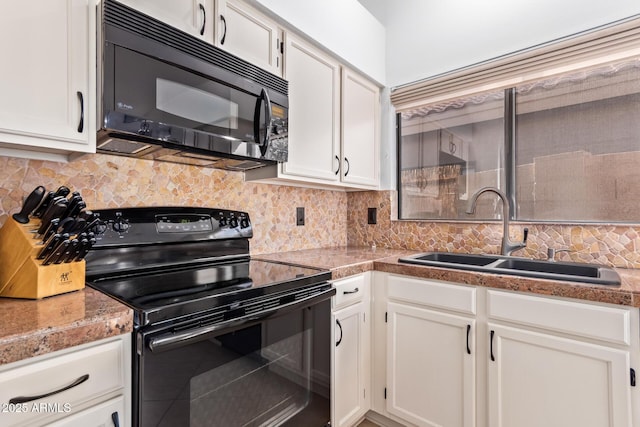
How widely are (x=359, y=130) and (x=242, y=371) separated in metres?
1.67

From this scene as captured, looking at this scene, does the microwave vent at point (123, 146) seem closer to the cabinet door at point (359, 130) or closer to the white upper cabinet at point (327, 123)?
the white upper cabinet at point (327, 123)

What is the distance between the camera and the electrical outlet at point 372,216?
2520 millimetres

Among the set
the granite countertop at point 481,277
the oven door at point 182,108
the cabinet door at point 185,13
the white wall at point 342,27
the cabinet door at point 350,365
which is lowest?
the cabinet door at point 350,365

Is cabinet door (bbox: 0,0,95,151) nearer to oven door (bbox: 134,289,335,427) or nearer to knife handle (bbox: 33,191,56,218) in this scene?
knife handle (bbox: 33,191,56,218)

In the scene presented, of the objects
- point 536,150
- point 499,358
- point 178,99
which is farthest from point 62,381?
point 536,150

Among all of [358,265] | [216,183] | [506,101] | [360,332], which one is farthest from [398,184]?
[216,183]

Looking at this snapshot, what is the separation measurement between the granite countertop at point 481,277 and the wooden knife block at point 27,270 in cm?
95

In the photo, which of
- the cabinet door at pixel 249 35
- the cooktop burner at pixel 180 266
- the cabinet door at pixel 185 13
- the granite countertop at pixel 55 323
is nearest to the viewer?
the granite countertop at pixel 55 323

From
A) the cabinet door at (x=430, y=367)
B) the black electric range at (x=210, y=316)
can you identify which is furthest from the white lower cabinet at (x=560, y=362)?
the black electric range at (x=210, y=316)

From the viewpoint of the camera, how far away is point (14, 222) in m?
1.00

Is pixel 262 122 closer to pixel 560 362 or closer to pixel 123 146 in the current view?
pixel 123 146

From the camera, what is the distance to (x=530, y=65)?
183 centimetres

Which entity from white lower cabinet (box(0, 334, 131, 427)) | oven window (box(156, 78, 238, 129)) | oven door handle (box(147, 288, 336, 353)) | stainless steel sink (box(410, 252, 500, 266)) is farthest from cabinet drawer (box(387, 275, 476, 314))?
white lower cabinet (box(0, 334, 131, 427))

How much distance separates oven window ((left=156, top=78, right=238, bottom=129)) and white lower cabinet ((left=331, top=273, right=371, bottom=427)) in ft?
2.98
